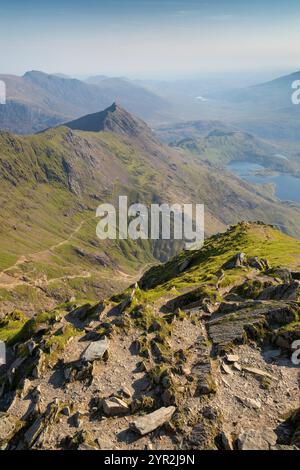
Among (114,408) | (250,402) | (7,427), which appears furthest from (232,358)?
(7,427)

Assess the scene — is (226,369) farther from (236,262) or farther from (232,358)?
(236,262)

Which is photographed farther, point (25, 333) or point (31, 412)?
point (25, 333)

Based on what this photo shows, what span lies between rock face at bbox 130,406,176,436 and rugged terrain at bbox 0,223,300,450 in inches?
3.2

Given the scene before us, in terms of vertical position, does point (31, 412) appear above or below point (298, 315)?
below

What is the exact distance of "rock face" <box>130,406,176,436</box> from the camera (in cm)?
3234

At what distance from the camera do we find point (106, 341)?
148 ft

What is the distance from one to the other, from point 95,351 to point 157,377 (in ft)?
27.1

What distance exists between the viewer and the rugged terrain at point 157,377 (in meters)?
32.4

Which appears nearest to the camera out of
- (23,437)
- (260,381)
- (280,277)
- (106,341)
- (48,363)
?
(23,437)

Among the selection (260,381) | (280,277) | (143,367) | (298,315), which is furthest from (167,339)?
(280,277)

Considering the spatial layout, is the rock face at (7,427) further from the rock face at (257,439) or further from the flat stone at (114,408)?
the rock face at (257,439)

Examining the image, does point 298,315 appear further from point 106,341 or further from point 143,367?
point 106,341
